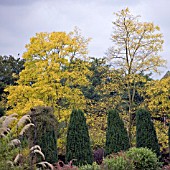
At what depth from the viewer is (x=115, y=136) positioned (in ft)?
40.7

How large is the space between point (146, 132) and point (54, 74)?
4.29m

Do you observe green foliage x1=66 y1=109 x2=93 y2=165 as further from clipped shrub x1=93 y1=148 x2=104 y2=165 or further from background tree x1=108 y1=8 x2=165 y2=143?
background tree x1=108 y1=8 x2=165 y2=143

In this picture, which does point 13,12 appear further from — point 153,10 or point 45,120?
point 153,10

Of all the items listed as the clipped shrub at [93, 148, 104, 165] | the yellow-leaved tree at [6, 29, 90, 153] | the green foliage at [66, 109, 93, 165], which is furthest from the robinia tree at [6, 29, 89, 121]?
the clipped shrub at [93, 148, 104, 165]

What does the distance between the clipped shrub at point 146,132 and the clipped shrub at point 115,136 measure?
0.54 m

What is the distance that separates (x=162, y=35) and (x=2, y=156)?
903 cm

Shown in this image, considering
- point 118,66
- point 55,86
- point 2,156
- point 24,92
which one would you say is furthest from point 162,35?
point 2,156

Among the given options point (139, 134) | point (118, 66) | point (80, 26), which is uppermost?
point (80, 26)

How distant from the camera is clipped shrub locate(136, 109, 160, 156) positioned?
40.1 ft

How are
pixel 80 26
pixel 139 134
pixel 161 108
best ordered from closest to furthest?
pixel 139 134 → pixel 161 108 → pixel 80 26

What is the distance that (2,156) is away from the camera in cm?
731

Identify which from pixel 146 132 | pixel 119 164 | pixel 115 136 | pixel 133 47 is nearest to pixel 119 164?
pixel 119 164

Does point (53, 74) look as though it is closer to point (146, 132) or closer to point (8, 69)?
point (146, 132)

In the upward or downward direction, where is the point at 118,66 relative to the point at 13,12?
downward
